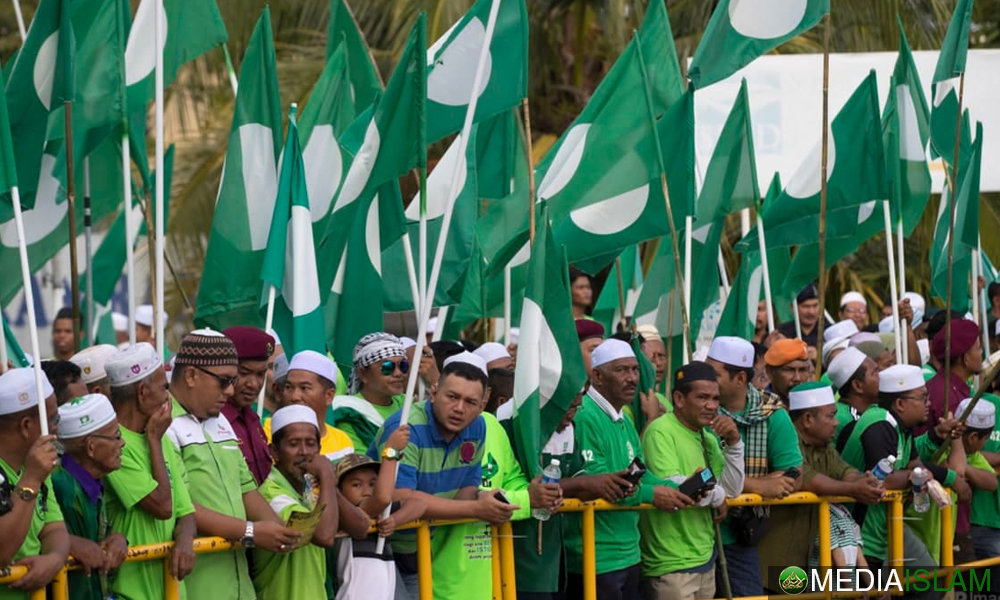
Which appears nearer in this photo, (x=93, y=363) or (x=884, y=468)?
(x=93, y=363)

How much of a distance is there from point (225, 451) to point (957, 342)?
17.6ft

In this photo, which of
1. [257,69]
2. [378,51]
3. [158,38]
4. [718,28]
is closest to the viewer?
[158,38]

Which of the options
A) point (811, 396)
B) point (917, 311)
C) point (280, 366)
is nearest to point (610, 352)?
point (811, 396)

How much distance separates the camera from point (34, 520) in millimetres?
5328

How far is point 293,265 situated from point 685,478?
2.10m

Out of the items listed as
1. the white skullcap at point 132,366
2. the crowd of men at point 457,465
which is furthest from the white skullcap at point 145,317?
the white skullcap at point 132,366

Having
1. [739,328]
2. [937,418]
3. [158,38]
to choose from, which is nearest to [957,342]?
[937,418]

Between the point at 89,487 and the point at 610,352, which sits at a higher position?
the point at 610,352

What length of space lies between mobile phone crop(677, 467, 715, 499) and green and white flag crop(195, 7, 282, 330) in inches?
88.9

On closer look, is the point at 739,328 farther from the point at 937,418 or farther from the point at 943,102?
the point at 943,102

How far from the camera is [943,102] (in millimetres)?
10789

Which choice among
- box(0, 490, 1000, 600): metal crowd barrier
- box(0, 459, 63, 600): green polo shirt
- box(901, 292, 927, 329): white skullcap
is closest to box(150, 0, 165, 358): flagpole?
box(0, 490, 1000, 600): metal crowd barrier

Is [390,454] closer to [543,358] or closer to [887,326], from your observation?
[543,358]

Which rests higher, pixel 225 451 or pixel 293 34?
pixel 293 34
